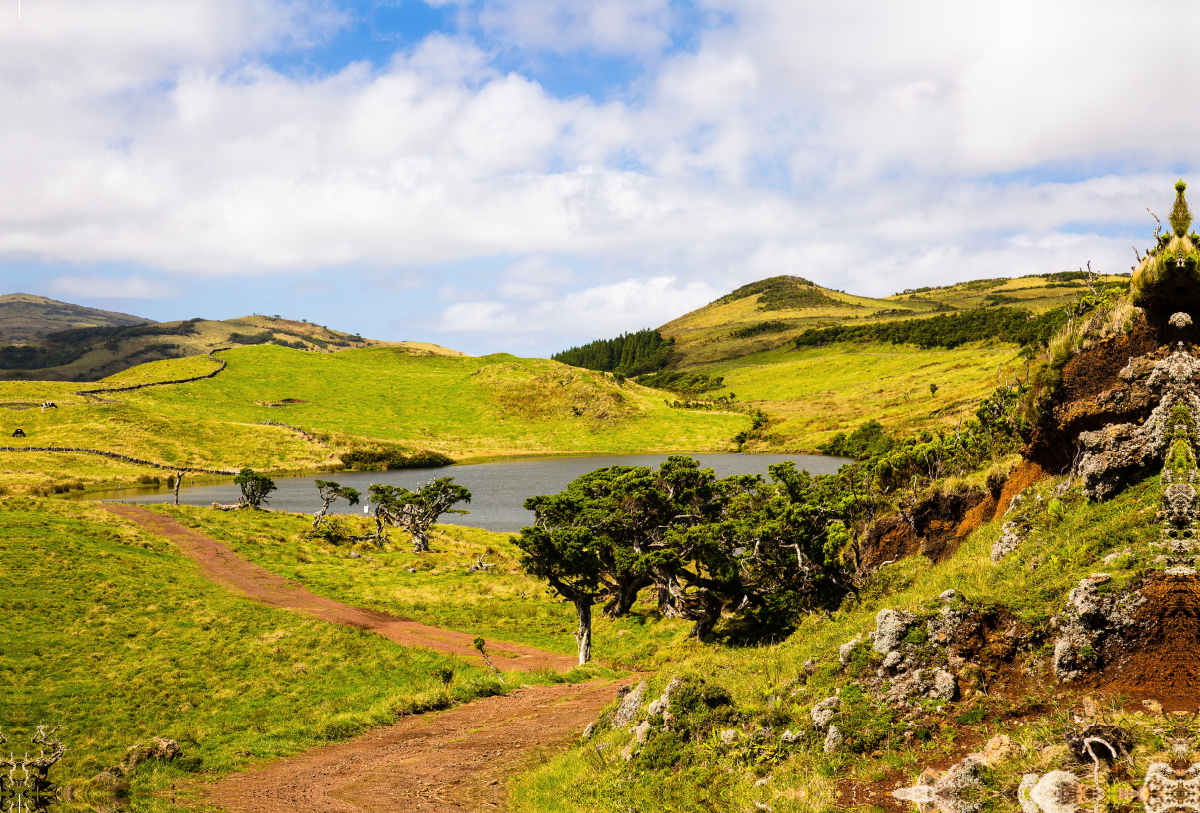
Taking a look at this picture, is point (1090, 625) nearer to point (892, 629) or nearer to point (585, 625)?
point (892, 629)

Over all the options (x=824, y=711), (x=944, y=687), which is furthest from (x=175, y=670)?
(x=944, y=687)

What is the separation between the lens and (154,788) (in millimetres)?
17312

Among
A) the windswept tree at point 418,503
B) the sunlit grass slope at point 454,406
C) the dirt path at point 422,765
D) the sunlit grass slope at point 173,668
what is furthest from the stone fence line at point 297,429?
the dirt path at point 422,765

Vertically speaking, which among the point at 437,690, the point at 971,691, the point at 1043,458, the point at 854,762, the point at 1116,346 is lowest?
the point at 437,690

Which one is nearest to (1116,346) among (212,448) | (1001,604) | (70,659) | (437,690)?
(1001,604)

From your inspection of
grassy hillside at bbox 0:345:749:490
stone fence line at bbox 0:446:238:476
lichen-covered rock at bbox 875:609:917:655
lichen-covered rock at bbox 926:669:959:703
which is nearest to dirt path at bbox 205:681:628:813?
lichen-covered rock at bbox 875:609:917:655

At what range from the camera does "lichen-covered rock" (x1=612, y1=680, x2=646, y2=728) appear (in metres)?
15.4

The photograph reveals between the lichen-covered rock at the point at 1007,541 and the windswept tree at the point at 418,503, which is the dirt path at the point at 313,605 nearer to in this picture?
the windswept tree at the point at 418,503

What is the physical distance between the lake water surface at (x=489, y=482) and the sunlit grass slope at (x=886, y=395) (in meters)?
15.8

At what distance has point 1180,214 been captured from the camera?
13.5m

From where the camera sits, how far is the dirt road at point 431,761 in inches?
596

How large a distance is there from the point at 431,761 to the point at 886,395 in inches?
6185

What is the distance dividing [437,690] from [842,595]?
16.4 meters

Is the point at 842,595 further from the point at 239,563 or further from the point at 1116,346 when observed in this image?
the point at 239,563
